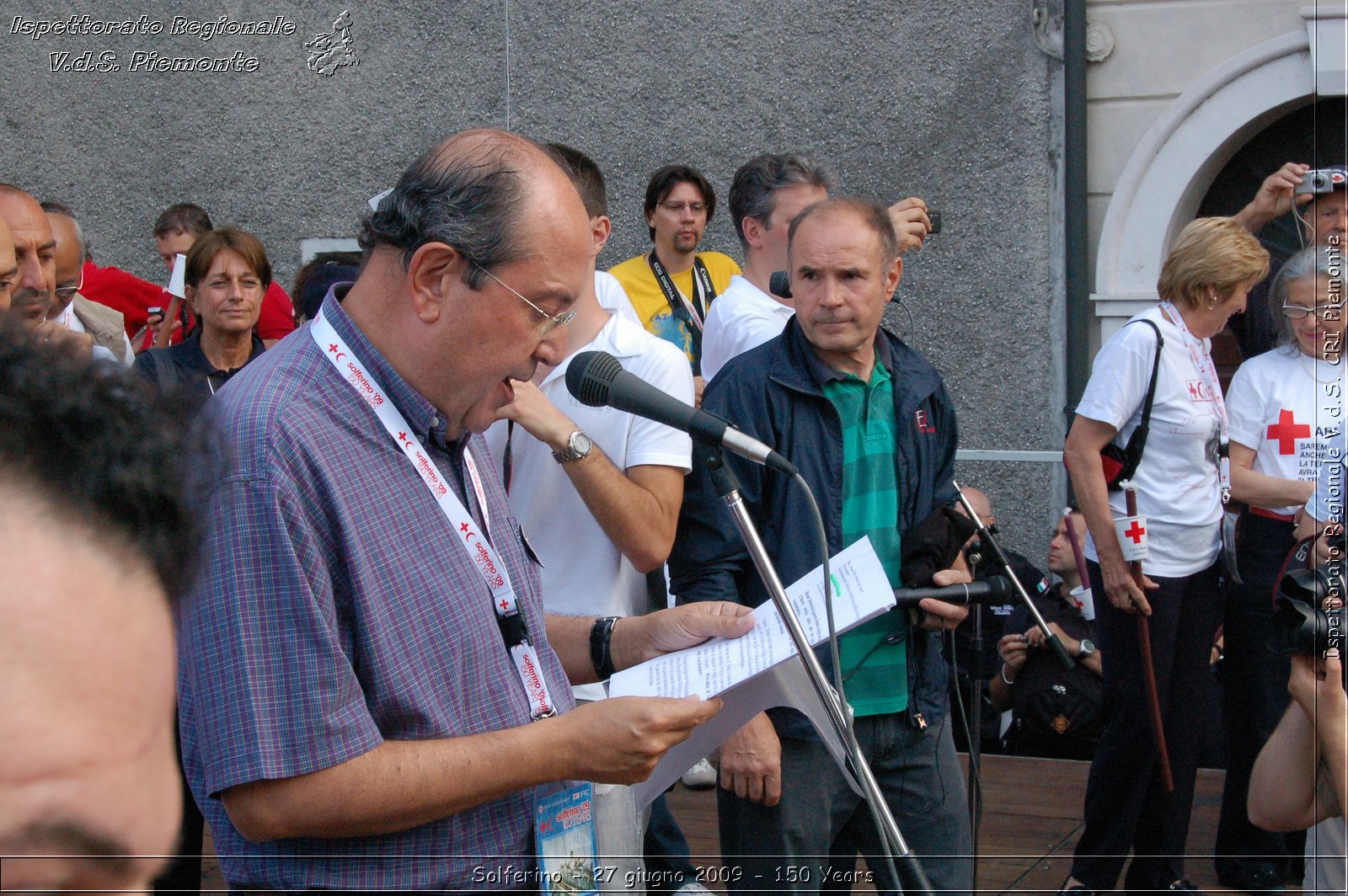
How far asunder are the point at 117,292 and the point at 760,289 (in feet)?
11.1

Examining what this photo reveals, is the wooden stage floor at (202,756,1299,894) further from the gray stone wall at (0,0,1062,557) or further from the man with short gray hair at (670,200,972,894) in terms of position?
the gray stone wall at (0,0,1062,557)

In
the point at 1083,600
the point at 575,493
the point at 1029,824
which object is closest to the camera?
the point at 575,493

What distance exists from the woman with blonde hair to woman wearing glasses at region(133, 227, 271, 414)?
9.22ft

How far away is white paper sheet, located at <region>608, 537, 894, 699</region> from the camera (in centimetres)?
180

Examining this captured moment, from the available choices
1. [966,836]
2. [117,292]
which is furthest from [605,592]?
[117,292]

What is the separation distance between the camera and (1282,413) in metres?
3.91

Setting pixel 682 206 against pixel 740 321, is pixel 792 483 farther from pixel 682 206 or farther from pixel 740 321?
pixel 682 206

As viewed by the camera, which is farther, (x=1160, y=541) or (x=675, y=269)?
(x=675, y=269)

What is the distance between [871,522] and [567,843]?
121 cm

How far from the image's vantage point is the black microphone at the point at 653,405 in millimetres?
1744

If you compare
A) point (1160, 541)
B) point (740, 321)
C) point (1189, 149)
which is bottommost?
point (1160, 541)

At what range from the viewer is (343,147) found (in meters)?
7.27

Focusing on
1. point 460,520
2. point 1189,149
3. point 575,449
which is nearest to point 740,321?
point 575,449

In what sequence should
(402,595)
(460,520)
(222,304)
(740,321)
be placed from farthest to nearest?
(222,304) → (740,321) → (460,520) → (402,595)
